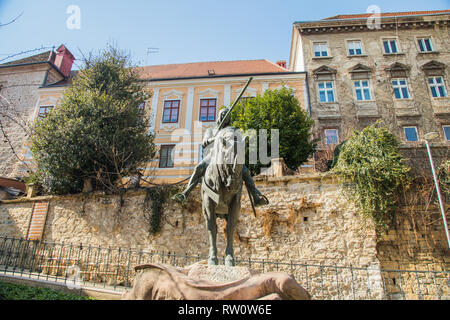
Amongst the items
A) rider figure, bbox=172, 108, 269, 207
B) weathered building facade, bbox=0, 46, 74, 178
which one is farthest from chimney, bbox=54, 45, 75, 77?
rider figure, bbox=172, 108, 269, 207

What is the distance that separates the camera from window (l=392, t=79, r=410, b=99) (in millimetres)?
19375

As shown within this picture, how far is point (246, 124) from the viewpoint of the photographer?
14469 mm

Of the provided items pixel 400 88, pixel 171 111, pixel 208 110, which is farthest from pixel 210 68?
pixel 400 88

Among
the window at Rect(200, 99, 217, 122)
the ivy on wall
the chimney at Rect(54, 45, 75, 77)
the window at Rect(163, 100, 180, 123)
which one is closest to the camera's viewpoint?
the ivy on wall

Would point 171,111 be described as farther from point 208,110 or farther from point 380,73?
point 380,73

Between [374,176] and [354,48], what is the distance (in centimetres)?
1419

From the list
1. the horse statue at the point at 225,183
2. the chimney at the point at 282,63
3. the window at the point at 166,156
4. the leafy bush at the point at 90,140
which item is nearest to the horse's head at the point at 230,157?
the horse statue at the point at 225,183

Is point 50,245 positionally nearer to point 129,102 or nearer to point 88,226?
point 88,226

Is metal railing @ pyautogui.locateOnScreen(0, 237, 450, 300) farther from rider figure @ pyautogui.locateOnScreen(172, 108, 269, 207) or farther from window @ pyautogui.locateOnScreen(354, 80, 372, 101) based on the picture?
window @ pyautogui.locateOnScreen(354, 80, 372, 101)

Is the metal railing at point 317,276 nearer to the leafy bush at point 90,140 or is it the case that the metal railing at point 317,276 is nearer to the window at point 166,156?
the leafy bush at point 90,140

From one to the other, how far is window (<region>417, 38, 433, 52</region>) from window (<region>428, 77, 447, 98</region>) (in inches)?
94.8
